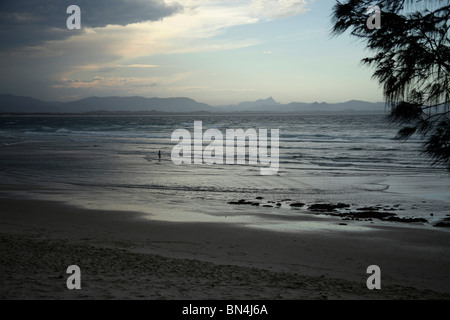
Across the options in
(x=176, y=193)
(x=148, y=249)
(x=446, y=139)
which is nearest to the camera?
(x=446, y=139)

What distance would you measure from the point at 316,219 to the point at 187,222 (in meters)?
3.86

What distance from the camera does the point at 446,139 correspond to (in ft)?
18.2

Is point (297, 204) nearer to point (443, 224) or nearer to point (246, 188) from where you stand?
point (246, 188)

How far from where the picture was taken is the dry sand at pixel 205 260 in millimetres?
5449

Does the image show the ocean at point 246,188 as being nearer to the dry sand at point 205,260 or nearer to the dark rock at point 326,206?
the dark rock at point 326,206

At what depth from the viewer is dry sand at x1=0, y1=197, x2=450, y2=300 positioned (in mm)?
5449

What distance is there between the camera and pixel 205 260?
7.59 meters

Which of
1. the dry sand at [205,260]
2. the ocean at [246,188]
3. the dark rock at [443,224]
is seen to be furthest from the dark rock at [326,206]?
the dark rock at [443,224]

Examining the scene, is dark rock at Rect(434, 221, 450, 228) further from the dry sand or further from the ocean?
the dry sand

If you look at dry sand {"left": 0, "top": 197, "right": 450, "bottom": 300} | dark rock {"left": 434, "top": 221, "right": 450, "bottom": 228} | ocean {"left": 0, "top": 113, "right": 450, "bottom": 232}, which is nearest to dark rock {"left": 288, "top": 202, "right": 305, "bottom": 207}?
ocean {"left": 0, "top": 113, "right": 450, "bottom": 232}

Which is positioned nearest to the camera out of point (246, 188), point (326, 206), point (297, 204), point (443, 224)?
point (443, 224)

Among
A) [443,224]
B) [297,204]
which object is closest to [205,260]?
[297,204]
